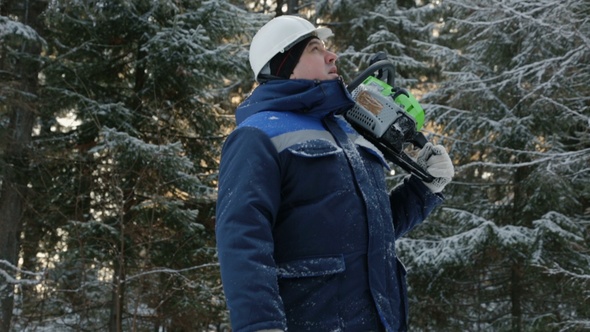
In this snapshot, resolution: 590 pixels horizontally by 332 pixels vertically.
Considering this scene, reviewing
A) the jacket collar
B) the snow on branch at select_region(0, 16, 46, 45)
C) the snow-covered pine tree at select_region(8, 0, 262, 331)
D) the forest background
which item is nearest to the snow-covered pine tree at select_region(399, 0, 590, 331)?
the forest background

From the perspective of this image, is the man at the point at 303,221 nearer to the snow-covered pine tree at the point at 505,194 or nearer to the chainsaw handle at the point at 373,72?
the chainsaw handle at the point at 373,72

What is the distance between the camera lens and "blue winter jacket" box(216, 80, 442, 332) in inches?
76.9

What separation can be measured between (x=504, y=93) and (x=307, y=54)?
8.58 metres

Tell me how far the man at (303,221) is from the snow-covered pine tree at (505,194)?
6847 mm

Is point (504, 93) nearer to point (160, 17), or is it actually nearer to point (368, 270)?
point (160, 17)

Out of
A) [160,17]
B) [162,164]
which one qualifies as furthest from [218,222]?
[160,17]

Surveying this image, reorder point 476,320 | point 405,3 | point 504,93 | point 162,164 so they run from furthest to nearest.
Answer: point 405,3 < point 476,320 < point 504,93 < point 162,164

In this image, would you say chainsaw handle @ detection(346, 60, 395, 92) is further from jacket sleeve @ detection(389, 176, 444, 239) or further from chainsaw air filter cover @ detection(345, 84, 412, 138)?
jacket sleeve @ detection(389, 176, 444, 239)

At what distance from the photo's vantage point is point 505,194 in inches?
445

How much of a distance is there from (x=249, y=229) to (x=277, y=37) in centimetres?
85

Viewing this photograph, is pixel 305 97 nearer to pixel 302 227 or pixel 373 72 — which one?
pixel 302 227

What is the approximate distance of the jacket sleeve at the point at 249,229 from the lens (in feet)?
6.20

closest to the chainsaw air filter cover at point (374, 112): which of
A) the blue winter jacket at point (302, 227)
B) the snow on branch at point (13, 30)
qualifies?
the blue winter jacket at point (302, 227)

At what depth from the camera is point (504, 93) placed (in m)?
10.3
